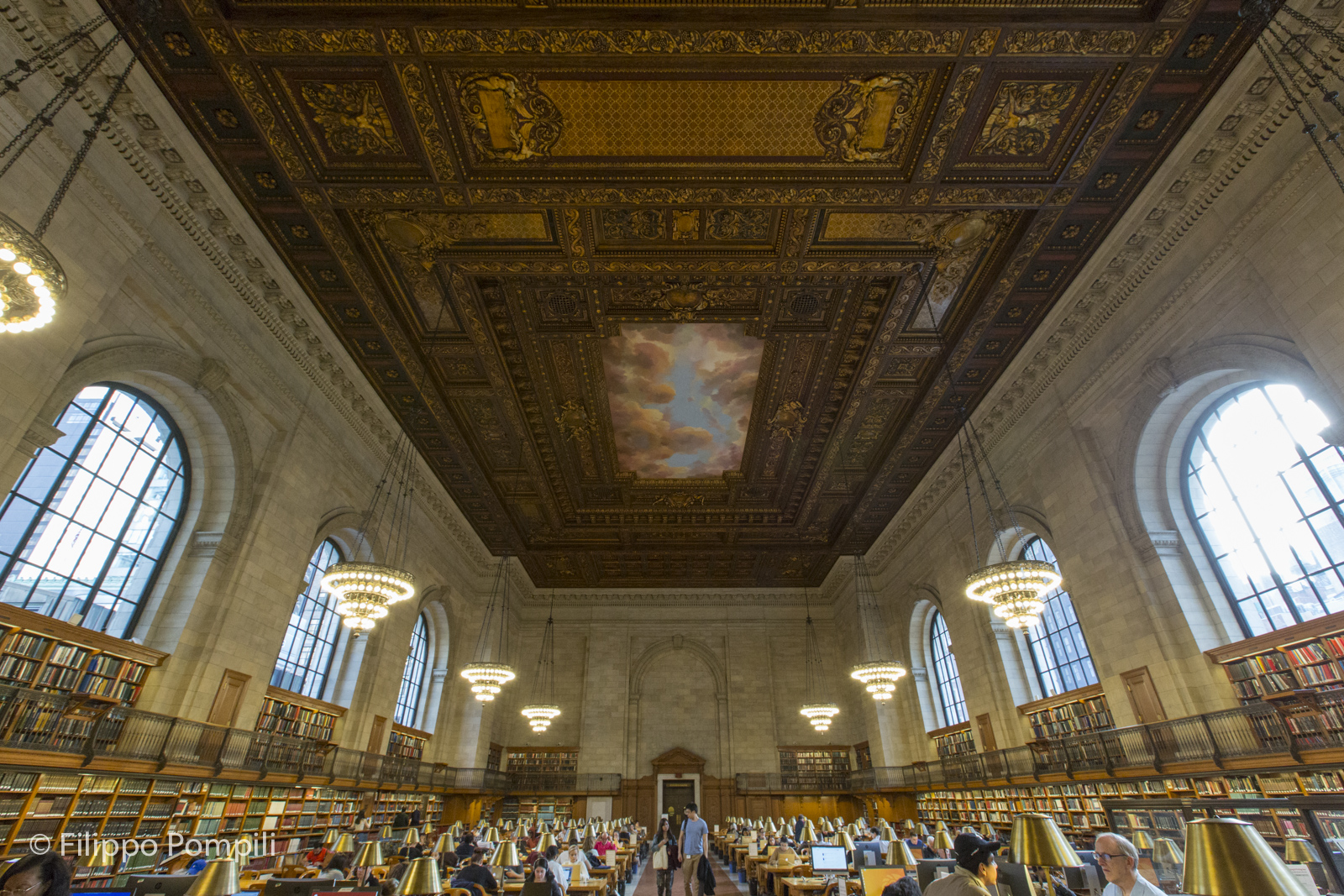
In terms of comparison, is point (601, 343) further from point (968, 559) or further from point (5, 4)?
point (968, 559)

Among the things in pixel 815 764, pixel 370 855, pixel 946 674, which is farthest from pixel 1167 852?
pixel 815 764

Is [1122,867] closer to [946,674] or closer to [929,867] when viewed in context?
[929,867]

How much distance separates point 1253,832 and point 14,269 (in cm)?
521

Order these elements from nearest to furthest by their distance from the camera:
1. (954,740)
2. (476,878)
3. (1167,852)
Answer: (1167,852) → (476,878) → (954,740)

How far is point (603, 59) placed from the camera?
5.80 m

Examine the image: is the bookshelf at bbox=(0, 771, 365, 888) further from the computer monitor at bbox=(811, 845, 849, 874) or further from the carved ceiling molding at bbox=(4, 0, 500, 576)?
the computer monitor at bbox=(811, 845, 849, 874)

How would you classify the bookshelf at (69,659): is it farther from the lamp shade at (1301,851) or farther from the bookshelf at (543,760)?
the bookshelf at (543,760)

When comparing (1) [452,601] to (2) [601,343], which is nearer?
(2) [601,343]

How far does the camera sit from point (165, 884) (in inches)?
136

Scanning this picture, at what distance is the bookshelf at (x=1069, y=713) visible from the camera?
9148 millimetres

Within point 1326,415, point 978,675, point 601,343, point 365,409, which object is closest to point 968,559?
point 978,675

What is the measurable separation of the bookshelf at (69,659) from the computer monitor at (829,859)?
7.32 meters

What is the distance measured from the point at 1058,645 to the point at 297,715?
12490 millimetres

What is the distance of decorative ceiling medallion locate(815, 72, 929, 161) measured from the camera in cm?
605
